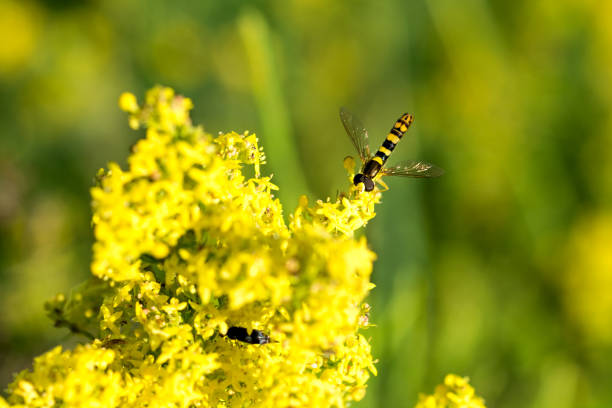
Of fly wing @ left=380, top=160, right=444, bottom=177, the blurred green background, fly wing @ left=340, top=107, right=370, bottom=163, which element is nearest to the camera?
fly wing @ left=380, top=160, right=444, bottom=177

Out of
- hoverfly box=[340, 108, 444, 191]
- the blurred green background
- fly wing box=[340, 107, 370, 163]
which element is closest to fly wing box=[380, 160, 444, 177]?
hoverfly box=[340, 108, 444, 191]

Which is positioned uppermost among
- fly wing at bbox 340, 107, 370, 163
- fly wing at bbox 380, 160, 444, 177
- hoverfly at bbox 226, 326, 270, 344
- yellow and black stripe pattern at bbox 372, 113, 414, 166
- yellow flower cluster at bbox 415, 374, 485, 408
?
fly wing at bbox 340, 107, 370, 163

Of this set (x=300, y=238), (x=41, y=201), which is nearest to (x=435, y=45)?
(x=41, y=201)

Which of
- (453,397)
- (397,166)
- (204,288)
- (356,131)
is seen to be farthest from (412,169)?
(204,288)

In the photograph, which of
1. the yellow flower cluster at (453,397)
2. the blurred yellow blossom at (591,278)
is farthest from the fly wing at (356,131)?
the blurred yellow blossom at (591,278)

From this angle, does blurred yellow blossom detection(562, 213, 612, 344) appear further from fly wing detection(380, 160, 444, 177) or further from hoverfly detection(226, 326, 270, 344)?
hoverfly detection(226, 326, 270, 344)

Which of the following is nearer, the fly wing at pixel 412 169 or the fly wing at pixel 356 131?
the fly wing at pixel 412 169

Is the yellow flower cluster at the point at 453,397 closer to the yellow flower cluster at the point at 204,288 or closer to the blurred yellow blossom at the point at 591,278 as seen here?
the yellow flower cluster at the point at 204,288
